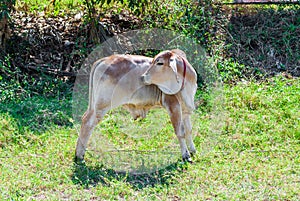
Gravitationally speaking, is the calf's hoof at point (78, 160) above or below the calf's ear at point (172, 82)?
below

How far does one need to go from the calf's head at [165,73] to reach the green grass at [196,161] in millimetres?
771

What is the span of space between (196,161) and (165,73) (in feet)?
3.32

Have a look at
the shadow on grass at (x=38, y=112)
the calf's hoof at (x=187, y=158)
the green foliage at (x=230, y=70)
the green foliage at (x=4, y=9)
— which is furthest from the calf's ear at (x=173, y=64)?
the green foliage at (x=4, y=9)

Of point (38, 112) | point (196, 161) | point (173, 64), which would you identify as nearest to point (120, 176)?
point (196, 161)

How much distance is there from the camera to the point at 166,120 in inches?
293

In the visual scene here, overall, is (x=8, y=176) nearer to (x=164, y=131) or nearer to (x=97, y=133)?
(x=97, y=133)

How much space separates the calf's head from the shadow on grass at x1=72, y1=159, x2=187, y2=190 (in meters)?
0.80

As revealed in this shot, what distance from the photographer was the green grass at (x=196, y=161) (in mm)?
5898

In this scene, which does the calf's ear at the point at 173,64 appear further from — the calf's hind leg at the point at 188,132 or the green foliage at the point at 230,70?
the green foliage at the point at 230,70

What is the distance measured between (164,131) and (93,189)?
71.5 inches

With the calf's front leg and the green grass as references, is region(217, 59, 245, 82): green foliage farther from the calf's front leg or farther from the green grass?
the calf's front leg

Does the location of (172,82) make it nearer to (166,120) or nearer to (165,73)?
(165,73)

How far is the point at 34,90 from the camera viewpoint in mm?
9109

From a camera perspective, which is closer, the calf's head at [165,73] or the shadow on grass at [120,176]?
the shadow on grass at [120,176]
